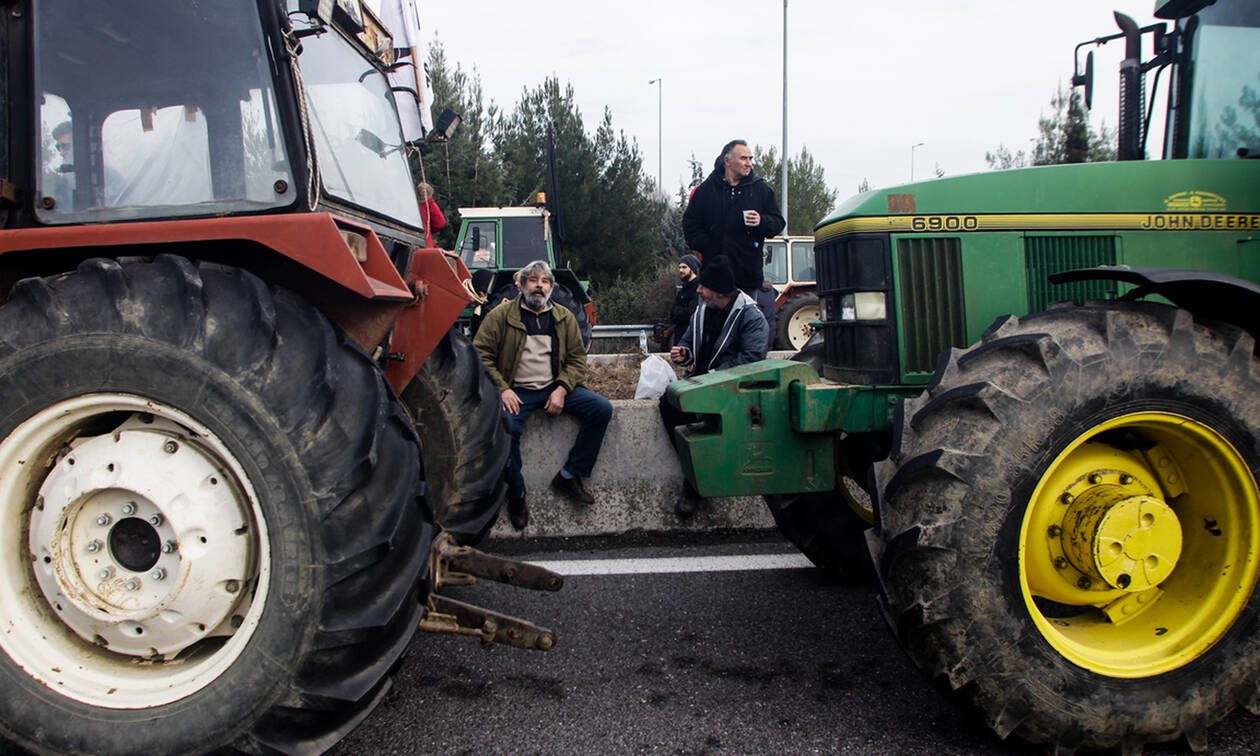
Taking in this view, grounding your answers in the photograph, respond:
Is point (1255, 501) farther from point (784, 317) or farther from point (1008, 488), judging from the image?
point (784, 317)

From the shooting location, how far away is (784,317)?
47.3ft

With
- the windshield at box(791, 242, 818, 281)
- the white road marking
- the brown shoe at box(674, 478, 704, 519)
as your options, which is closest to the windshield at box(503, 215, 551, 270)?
the windshield at box(791, 242, 818, 281)

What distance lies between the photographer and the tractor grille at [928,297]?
3039 mm

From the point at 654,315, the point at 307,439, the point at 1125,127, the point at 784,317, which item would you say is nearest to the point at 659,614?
the point at 307,439

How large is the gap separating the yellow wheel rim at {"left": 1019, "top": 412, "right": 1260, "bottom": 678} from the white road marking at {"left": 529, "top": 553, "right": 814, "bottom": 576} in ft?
5.08

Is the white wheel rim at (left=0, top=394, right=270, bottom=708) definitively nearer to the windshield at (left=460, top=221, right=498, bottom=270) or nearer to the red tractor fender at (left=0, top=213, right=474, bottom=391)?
the red tractor fender at (left=0, top=213, right=474, bottom=391)

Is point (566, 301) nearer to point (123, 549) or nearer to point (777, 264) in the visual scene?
point (777, 264)

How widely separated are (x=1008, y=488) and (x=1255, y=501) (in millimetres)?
731

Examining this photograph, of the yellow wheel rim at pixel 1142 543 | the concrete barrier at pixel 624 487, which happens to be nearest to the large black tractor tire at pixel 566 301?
the concrete barrier at pixel 624 487

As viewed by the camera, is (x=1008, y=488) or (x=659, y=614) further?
(x=659, y=614)

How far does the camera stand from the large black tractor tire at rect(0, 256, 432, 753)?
2.06 metres

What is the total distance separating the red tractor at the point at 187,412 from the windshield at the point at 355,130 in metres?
0.29

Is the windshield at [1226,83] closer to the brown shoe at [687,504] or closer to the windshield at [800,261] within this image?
the brown shoe at [687,504]

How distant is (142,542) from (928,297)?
249cm
